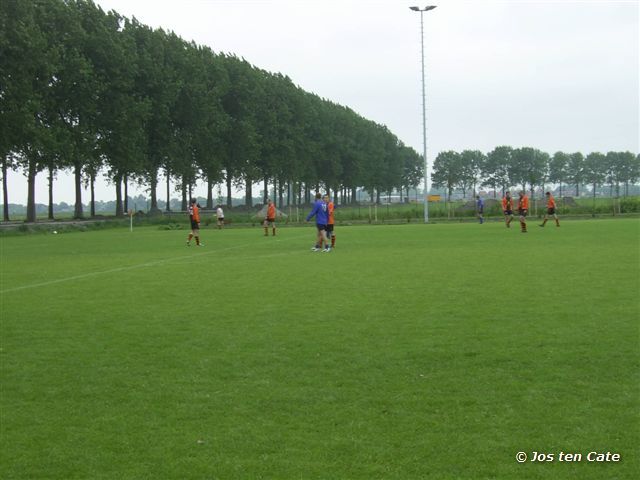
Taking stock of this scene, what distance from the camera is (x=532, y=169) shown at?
480 feet

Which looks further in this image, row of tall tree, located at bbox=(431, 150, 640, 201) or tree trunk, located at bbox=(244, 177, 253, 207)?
row of tall tree, located at bbox=(431, 150, 640, 201)

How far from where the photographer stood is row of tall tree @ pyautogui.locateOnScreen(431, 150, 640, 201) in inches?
5782

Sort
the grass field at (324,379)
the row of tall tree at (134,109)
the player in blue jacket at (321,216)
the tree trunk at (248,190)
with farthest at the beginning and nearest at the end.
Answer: the tree trunk at (248,190) → the row of tall tree at (134,109) → the player in blue jacket at (321,216) → the grass field at (324,379)

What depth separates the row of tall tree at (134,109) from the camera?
4512 cm

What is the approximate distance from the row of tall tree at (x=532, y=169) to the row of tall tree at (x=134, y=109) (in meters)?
67.5

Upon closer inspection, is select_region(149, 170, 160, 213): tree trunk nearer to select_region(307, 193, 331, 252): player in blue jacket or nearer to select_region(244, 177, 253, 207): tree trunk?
select_region(244, 177, 253, 207): tree trunk

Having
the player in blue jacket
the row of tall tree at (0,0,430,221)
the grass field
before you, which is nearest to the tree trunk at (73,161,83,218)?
the row of tall tree at (0,0,430,221)

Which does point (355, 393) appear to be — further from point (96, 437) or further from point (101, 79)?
point (101, 79)

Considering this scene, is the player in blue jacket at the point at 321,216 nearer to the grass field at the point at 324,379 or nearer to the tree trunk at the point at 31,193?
the grass field at the point at 324,379

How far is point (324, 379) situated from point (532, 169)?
14701 centimetres

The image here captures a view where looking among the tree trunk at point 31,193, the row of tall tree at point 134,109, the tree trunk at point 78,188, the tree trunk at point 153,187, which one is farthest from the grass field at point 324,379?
the tree trunk at point 153,187

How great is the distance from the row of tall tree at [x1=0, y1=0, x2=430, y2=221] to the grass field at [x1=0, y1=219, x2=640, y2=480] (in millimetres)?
35325

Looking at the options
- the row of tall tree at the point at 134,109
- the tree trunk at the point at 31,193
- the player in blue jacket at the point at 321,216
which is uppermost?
the row of tall tree at the point at 134,109

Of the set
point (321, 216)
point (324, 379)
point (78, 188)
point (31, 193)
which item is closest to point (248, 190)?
point (78, 188)
